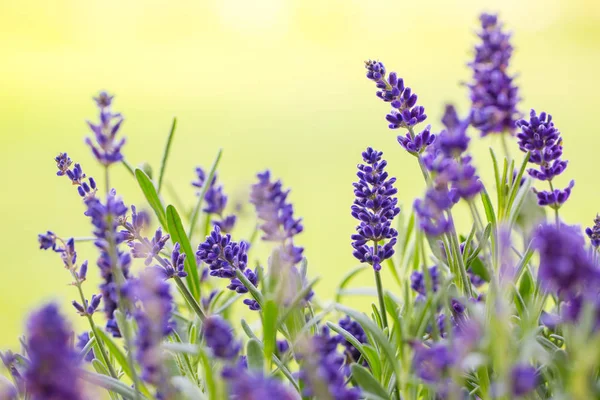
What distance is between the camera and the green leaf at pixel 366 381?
562 mm

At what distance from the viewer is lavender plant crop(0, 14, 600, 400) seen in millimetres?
408

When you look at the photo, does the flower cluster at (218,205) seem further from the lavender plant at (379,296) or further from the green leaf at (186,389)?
the green leaf at (186,389)

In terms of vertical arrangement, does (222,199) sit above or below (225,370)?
above

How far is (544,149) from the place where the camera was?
710 mm

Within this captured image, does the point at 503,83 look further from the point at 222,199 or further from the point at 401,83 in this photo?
the point at 222,199

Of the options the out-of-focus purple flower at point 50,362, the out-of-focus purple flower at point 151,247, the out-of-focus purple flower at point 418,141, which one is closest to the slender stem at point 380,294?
the out-of-focus purple flower at point 418,141

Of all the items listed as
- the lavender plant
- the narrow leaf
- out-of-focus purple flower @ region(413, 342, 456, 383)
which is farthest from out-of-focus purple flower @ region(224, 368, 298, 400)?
the narrow leaf

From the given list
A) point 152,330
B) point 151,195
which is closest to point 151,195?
point 151,195

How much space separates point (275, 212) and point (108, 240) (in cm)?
12

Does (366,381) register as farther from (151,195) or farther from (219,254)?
(151,195)

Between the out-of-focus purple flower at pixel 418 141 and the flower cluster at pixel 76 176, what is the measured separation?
31cm

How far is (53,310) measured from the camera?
39 centimetres

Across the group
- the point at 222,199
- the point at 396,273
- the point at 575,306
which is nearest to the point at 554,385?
the point at 575,306

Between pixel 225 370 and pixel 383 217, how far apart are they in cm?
32
